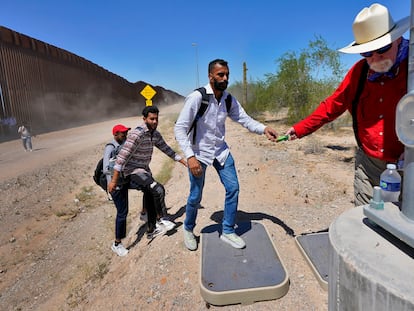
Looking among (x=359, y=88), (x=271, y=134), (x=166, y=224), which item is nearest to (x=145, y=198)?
(x=166, y=224)

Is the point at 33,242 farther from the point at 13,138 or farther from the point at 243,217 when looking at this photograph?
the point at 13,138

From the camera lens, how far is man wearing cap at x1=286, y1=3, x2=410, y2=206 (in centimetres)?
195

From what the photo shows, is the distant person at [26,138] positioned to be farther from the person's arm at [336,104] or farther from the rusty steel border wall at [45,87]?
the person's arm at [336,104]

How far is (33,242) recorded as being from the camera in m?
5.78

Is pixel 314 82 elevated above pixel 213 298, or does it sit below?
above

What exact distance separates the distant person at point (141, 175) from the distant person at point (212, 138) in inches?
38.3

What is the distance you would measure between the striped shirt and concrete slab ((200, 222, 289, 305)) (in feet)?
4.36

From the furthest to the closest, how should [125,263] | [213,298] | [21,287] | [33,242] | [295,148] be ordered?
1. [295,148]
2. [33,242]
3. [21,287]
4. [125,263]
5. [213,298]

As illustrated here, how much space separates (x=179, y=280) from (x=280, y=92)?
1928 centimetres

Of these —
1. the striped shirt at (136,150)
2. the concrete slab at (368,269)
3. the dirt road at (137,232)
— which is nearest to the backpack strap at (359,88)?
the concrete slab at (368,269)

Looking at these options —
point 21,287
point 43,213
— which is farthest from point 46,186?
point 21,287

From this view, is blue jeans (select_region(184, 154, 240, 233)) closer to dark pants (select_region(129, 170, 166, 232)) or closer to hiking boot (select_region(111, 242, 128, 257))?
dark pants (select_region(129, 170, 166, 232))

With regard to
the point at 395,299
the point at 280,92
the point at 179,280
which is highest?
the point at 280,92

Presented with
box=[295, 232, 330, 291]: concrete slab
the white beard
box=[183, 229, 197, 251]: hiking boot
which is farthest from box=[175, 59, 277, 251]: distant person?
the white beard
